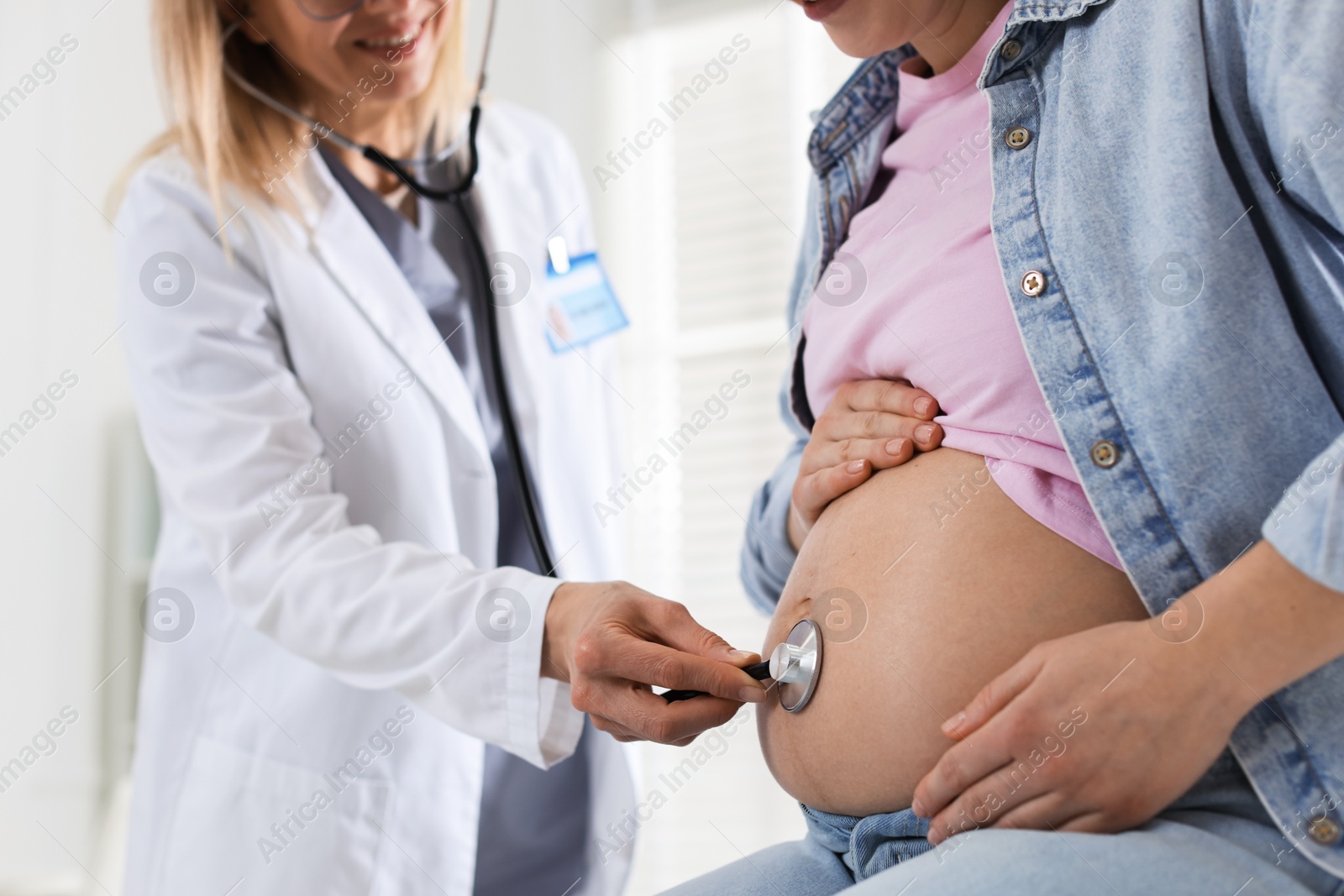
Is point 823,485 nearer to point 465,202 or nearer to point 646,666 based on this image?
point 646,666

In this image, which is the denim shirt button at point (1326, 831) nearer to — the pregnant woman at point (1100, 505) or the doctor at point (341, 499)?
the pregnant woman at point (1100, 505)

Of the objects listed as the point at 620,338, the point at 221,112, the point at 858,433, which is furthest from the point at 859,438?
the point at 620,338

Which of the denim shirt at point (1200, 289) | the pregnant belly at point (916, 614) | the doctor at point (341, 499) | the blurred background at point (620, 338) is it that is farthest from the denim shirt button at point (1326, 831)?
the blurred background at point (620, 338)

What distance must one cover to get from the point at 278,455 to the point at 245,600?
0.17m

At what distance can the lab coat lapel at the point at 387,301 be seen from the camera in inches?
47.6

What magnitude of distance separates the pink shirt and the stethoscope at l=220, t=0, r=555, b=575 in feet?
1.40

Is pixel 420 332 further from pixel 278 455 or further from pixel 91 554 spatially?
pixel 91 554

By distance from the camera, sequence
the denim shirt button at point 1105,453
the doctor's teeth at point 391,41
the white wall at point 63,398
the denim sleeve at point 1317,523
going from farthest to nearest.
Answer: the white wall at point 63,398
the doctor's teeth at point 391,41
the denim shirt button at point 1105,453
the denim sleeve at point 1317,523

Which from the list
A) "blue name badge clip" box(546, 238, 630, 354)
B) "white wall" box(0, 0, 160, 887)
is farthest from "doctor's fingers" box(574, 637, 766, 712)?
"white wall" box(0, 0, 160, 887)

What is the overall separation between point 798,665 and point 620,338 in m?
1.86

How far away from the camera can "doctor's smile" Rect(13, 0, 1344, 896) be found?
1.82 ft

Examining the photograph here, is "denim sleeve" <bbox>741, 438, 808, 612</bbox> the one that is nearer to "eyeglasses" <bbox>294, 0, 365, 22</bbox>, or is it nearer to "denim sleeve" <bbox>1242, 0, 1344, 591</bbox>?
"denim sleeve" <bbox>1242, 0, 1344, 591</bbox>

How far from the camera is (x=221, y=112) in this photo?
47.4 inches

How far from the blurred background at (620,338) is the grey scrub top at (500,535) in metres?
1.00
